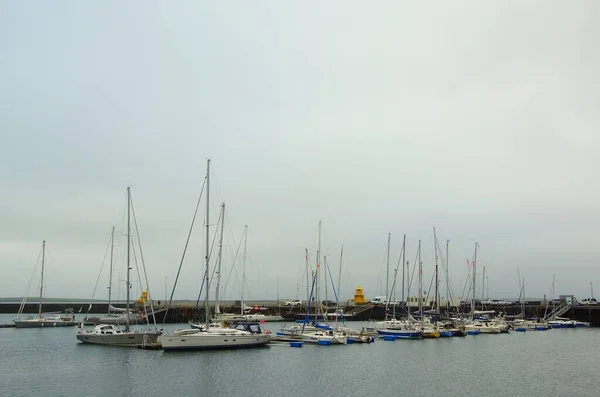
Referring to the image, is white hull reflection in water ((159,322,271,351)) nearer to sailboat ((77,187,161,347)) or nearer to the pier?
sailboat ((77,187,161,347))

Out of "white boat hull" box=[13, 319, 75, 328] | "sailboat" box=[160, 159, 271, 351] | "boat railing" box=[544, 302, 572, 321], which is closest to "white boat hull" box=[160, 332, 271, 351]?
"sailboat" box=[160, 159, 271, 351]

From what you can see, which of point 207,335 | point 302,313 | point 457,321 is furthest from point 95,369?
point 302,313

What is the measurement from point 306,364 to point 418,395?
1345 centimetres

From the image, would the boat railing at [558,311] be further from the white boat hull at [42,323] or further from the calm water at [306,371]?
the white boat hull at [42,323]

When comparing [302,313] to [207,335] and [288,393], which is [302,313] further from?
[288,393]

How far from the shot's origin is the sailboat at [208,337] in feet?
156

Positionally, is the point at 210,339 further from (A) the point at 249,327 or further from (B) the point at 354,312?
A: (B) the point at 354,312

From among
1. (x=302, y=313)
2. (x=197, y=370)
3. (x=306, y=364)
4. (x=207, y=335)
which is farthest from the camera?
(x=302, y=313)

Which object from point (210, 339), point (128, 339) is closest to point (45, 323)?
point (128, 339)

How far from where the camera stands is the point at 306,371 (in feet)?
135

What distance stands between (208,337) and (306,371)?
1073cm

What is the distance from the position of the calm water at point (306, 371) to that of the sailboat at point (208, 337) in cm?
73

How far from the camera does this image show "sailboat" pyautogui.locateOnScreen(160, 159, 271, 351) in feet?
156

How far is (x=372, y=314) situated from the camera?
4304 inches
